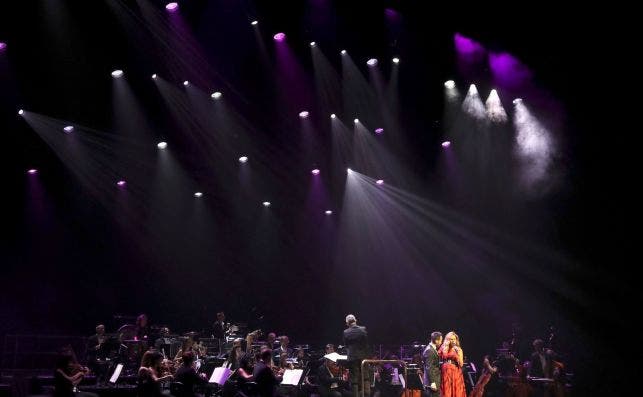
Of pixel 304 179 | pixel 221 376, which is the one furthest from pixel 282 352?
pixel 304 179

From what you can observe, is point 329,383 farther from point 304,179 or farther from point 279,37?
point 304,179

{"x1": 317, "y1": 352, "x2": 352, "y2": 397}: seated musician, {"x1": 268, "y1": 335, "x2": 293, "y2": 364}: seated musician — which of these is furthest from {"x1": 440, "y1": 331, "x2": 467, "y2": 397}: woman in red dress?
{"x1": 268, "y1": 335, "x2": 293, "y2": 364}: seated musician

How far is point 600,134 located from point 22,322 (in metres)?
15.4

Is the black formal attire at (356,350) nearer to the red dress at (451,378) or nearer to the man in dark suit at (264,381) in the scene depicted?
the man in dark suit at (264,381)

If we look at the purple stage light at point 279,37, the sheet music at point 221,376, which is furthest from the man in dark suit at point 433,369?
the purple stage light at point 279,37

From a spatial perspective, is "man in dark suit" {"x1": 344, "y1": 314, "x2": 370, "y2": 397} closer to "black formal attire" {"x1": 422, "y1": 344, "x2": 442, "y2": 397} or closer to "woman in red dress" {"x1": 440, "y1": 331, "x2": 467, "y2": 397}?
"black formal attire" {"x1": 422, "y1": 344, "x2": 442, "y2": 397}

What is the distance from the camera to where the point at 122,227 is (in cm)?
1780

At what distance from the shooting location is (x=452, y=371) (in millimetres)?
10906

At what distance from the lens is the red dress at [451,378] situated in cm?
1080

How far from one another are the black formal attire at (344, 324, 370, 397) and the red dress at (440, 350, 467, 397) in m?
1.67

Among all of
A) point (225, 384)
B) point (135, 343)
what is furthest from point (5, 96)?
point (225, 384)

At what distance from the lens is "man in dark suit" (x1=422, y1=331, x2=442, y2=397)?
10.8 m

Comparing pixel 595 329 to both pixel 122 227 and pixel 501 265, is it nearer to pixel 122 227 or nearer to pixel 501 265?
pixel 501 265

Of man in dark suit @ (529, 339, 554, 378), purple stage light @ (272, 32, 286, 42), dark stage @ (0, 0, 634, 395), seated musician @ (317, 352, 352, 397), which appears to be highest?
purple stage light @ (272, 32, 286, 42)
